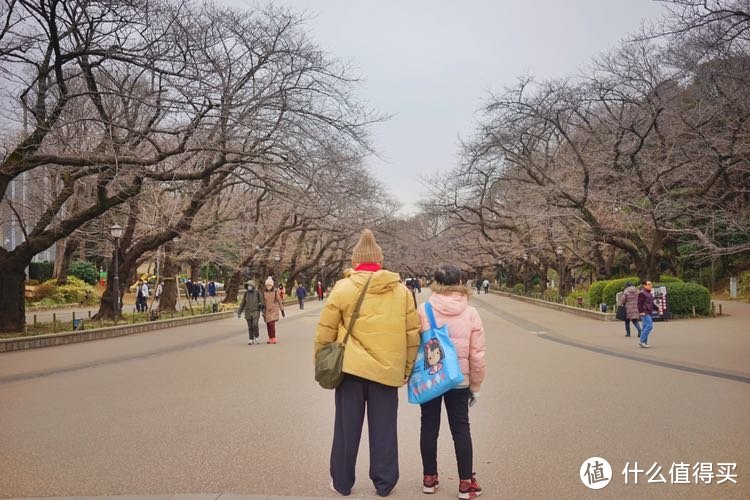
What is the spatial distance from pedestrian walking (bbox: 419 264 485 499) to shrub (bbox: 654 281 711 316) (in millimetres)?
23905

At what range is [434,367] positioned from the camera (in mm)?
4980

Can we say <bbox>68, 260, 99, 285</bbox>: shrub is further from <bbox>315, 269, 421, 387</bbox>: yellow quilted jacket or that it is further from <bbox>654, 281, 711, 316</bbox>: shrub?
<bbox>315, 269, 421, 387</bbox>: yellow quilted jacket

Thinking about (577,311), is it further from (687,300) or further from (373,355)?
(373,355)

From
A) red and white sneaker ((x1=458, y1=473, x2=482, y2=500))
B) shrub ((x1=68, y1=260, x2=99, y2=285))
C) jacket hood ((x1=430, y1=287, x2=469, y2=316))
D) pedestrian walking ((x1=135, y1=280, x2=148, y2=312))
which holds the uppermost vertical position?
shrub ((x1=68, y1=260, x2=99, y2=285))

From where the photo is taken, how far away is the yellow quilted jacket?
16.4ft

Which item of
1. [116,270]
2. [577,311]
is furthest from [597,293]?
→ [116,270]

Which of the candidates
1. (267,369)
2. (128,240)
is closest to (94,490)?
(267,369)

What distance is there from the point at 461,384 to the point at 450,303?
567 millimetres

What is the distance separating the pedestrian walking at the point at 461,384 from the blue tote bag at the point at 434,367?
11 cm

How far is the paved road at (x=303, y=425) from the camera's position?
18.1 feet

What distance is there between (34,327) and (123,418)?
14.7 metres

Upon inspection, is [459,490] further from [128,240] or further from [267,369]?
[128,240]

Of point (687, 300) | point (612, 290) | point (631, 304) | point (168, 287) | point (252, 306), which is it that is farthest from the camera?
point (168, 287)

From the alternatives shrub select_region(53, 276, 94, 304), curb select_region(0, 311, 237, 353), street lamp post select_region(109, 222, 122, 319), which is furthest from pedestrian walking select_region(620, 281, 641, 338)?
shrub select_region(53, 276, 94, 304)
